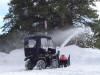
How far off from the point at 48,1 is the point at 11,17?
6019 mm

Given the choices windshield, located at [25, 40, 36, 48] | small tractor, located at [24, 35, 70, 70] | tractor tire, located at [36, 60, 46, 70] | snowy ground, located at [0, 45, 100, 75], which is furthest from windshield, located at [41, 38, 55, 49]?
snowy ground, located at [0, 45, 100, 75]

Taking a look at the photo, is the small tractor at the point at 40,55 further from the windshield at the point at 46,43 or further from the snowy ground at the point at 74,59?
the snowy ground at the point at 74,59

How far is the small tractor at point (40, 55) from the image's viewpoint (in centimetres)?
1731

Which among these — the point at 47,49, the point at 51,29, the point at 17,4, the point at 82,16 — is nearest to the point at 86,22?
the point at 82,16

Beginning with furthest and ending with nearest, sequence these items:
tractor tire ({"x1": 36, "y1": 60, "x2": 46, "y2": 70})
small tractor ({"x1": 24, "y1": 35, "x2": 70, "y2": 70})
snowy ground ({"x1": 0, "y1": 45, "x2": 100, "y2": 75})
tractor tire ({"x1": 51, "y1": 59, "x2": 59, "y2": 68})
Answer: snowy ground ({"x1": 0, "y1": 45, "x2": 100, "y2": 75}) < tractor tire ({"x1": 51, "y1": 59, "x2": 59, "y2": 68}) < small tractor ({"x1": 24, "y1": 35, "x2": 70, "y2": 70}) < tractor tire ({"x1": 36, "y1": 60, "x2": 46, "y2": 70})

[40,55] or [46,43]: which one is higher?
[46,43]

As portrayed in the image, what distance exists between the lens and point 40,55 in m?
Answer: 17.3

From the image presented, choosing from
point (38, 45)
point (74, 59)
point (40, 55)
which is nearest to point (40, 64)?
point (40, 55)

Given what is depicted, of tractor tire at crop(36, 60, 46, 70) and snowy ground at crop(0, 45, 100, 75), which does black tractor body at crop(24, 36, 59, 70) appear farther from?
snowy ground at crop(0, 45, 100, 75)

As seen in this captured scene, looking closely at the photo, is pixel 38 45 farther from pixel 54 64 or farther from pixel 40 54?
pixel 54 64

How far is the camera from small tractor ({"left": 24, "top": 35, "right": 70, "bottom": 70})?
17.3 m

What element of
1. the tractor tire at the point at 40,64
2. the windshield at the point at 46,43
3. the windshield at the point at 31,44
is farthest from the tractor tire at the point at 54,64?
the windshield at the point at 31,44

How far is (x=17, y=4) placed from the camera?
3744 cm

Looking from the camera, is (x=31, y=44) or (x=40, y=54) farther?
(x=31, y=44)
